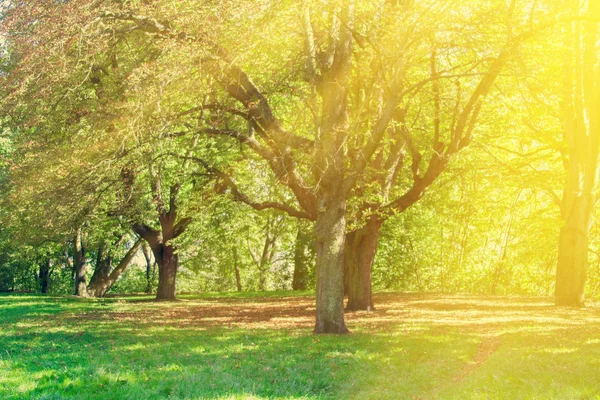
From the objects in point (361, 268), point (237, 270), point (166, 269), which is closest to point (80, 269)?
point (166, 269)

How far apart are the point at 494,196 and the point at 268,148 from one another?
2004 cm

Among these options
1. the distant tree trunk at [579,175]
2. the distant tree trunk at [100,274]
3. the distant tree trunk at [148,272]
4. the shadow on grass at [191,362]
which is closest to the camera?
the shadow on grass at [191,362]

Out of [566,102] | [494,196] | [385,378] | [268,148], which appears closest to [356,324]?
[268,148]

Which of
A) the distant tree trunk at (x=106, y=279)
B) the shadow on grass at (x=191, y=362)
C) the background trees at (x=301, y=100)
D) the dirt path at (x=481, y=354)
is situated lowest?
the dirt path at (x=481, y=354)

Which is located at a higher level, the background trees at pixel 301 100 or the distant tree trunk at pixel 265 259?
the background trees at pixel 301 100

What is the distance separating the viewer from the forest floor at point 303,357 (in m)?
8.47

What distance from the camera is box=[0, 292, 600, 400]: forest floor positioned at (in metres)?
8.47

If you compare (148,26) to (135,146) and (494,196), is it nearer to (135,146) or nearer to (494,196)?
(135,146)

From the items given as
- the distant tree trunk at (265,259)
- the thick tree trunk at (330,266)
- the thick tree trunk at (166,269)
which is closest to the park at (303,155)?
the thick tree trunk at (330,266)

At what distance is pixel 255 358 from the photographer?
11.3 m

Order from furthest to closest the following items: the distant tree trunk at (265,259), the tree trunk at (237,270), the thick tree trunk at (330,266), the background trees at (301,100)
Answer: the distant tree trunk at (265,259)
the tree trunk at (237,270)
the thick tree trunk at (330,266)
the background trees at (301,100)

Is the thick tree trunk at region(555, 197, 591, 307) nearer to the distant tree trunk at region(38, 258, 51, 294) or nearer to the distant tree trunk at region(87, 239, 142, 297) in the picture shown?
the distant tree trunk at region(87, 239, 142, 297)

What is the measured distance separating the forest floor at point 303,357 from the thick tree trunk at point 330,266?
0.67 m

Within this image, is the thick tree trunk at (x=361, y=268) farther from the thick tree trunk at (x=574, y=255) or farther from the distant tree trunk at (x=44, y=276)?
the distant tree trunk at (x=44, y=276)
